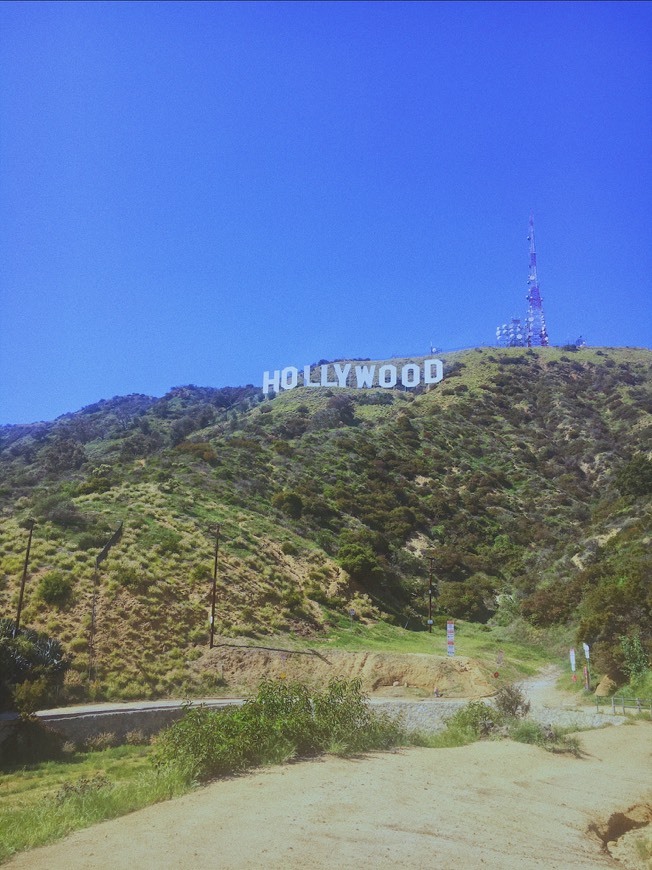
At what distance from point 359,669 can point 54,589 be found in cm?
1613

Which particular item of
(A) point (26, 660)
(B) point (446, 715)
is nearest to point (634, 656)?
(B) point (446, 715)

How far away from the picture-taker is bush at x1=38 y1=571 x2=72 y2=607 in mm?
32062

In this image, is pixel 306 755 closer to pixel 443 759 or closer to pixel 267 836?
pixel 443 759

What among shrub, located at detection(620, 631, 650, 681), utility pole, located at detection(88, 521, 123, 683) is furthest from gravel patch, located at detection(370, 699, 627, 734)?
utility pole, located at detection(88, 521, 123, 683)

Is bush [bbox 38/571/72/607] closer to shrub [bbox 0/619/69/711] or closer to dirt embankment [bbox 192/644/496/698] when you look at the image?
shrub [bbox 0/619/69/711]

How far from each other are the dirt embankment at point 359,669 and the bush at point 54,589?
753cm

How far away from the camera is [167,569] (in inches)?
1510

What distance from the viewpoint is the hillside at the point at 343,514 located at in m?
33.1

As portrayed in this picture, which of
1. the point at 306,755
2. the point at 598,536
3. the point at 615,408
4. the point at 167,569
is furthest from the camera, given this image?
the point at 615,408

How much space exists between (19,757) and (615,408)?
85.1 m

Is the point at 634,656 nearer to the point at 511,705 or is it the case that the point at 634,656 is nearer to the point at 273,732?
the point at 511,705

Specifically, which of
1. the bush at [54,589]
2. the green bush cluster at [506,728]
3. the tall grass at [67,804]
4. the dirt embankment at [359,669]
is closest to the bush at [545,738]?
the green bush cluster at [506,728]

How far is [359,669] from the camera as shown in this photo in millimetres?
33344

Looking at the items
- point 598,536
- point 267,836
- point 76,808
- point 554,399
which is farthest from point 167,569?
point 554,399
